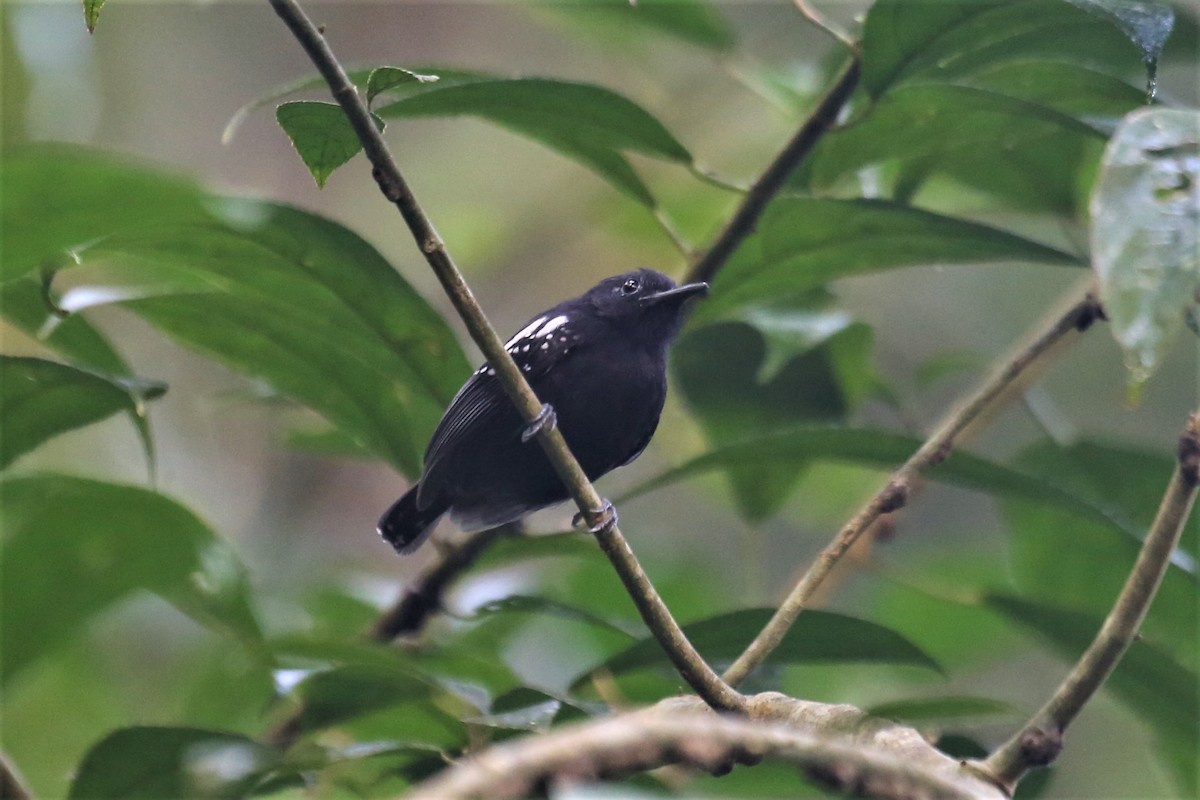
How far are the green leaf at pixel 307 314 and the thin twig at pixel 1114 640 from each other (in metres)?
1.36

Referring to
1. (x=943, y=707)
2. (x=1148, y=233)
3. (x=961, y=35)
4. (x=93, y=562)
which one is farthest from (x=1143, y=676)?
(x=93, y=562)

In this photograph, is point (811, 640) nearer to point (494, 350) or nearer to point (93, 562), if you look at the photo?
point (494, 350)

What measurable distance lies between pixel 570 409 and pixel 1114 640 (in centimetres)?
160

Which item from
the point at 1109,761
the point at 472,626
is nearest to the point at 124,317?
the point at 472,626

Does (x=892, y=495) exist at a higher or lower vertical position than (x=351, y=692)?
higher

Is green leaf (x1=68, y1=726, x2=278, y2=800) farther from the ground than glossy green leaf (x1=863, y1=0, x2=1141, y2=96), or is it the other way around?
glossy green leaf (x1=863, y1=0, x2=1141, y2=96)

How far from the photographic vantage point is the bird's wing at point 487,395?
2.79 metres

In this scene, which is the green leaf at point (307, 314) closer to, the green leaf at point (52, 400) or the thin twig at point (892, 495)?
the green leaf at point (52, 400)

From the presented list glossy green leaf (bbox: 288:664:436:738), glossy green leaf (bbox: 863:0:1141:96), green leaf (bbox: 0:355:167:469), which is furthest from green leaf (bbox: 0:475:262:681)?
glossy green leaf (bbox: 863:0:1141:96)

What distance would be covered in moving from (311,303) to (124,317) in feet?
11.9

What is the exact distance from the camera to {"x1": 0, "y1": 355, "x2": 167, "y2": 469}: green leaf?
2229 mm

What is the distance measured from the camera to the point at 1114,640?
1.74m

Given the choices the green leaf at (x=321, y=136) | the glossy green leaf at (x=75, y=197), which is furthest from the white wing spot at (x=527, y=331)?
the glossy green leaf at (x=75, y=197)

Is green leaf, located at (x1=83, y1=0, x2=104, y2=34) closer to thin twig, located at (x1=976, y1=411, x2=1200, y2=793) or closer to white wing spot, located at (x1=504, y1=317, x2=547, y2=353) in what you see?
thin twig, located at (x1=976, y1=411, x2=1200, y2=793)
